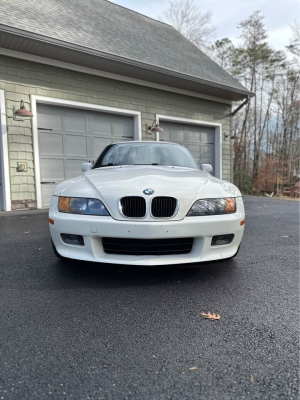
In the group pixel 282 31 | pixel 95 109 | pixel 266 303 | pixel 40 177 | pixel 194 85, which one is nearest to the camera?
pixel 266 303

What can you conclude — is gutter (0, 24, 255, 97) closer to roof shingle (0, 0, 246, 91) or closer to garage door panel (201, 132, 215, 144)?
roof shingle (0, 0, 246, 91)

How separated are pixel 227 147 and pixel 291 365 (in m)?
9.82

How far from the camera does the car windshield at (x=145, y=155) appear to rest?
3432mm

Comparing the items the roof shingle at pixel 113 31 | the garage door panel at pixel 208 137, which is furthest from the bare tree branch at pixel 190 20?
the garage door panel at pixel 208 137

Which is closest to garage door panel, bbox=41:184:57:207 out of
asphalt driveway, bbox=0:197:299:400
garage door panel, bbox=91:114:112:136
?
garage door panel, bbox=91:114:112:136

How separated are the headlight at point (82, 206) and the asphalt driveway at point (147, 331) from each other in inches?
23.5

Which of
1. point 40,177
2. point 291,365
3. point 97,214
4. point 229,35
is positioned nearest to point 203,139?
point 40,177

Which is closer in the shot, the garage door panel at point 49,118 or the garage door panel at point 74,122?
the garage door panel at point 49,118

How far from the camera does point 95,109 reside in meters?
7.61

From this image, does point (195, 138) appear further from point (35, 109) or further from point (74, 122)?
point (35, 109)

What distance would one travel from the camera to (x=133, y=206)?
222 centimetres

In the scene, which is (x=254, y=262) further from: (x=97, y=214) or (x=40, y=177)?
(x=40, y=177)

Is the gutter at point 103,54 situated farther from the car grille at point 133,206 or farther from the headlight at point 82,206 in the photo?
the car grille at point 133,206

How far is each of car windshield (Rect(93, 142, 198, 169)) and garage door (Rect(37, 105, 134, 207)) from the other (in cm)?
393
